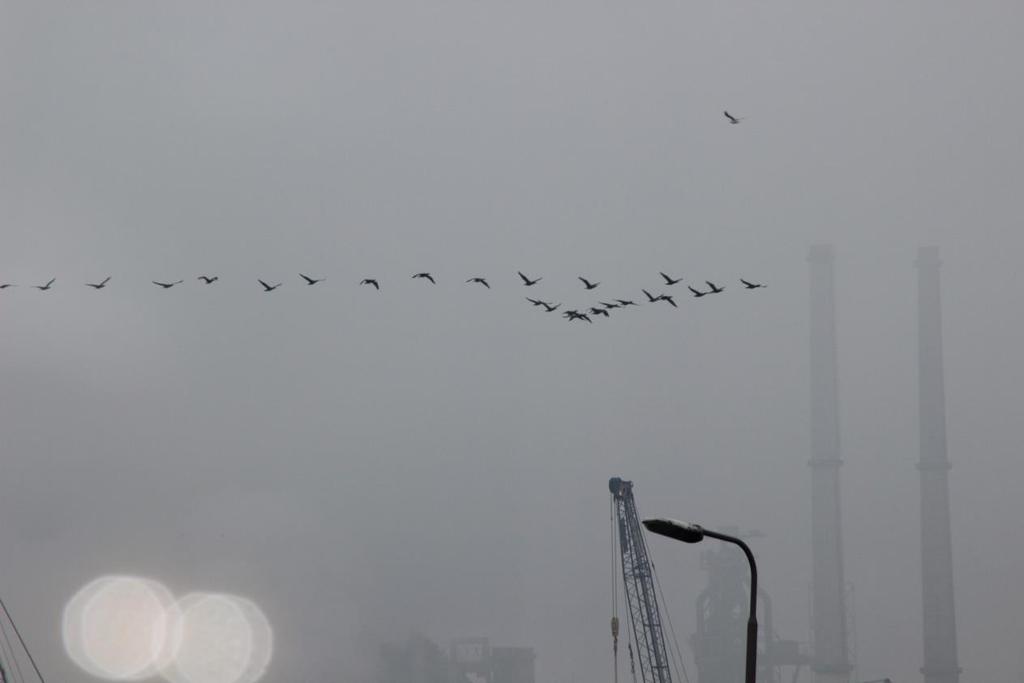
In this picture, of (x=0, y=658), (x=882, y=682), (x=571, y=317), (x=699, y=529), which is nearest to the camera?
(x=699, y=529)

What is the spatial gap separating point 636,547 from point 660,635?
1070 cm

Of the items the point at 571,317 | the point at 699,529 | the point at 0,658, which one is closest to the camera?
the point at 699,529

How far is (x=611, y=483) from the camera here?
155125mm

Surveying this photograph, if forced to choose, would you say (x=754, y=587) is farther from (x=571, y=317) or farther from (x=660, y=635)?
(x=660, y=635)

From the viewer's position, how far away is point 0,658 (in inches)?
5354

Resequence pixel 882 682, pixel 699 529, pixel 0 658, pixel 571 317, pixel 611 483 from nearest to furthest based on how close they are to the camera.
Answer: pixel 699 529, pixel 571 317, pixel 0 658, pixel 611 483, pixel 882 682

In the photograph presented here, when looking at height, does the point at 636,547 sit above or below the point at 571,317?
below

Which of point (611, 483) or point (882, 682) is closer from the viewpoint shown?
point (611, 483)

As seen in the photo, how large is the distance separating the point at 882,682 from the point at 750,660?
17050 centimetres

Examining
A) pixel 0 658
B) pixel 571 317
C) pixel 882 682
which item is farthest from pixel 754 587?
pixel 882 682

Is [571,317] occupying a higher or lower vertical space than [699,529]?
higher

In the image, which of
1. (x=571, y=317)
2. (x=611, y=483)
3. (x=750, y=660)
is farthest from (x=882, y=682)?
(x=750, y=660)

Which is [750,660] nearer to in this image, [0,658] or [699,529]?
[699,529]

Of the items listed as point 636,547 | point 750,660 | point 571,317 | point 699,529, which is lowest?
point 750,660
